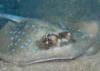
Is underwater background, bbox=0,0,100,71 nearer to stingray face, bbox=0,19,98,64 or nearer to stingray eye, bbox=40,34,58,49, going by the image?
stingray face, bbox=0,19,98,64

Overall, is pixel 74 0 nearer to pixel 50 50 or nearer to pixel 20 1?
Answer: pixel 20 1

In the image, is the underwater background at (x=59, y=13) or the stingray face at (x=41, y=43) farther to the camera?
the stingray face at (x=41, y=43)

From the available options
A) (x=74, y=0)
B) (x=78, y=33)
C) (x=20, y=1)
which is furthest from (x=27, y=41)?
(x=20, y=1)

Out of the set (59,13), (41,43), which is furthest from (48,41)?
(59,13)

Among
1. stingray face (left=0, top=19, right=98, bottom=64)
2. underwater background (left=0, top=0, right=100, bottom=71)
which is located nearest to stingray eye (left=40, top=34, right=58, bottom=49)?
stingray face (left=0, top=19, right=98, bottom=64)

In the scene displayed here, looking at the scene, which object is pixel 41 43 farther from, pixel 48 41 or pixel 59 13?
pixel 59 13

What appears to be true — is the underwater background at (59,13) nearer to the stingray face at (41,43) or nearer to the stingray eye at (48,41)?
the stingray face at (41,43)

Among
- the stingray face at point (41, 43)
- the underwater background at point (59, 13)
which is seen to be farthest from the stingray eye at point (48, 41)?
the underwater background at point (59, 13)
